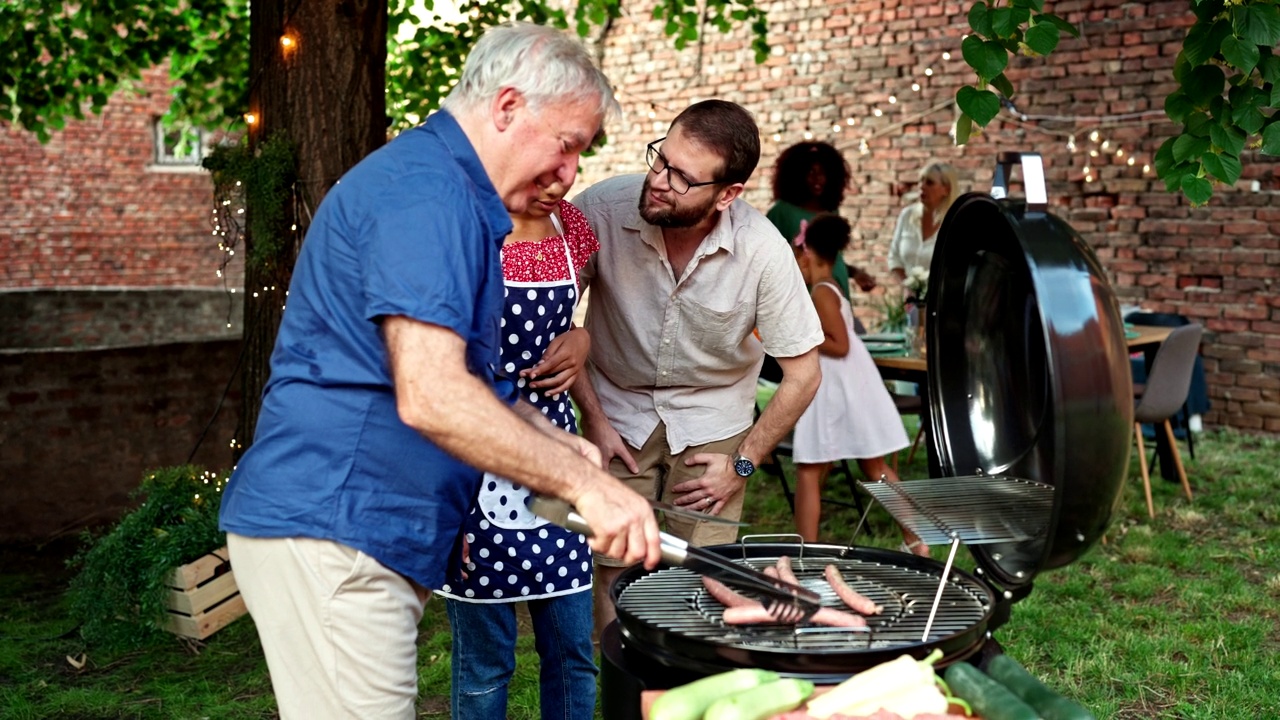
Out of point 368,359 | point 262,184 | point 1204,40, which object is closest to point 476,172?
point 368,359

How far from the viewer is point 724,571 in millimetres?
2053

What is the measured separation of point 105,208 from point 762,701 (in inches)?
548

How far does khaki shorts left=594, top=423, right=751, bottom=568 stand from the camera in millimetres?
3170

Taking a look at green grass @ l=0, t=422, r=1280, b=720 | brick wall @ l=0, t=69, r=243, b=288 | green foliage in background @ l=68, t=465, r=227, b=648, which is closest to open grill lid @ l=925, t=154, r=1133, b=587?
green grass @ l=0, t=422, r=1280, b=720

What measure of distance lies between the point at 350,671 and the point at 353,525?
28 centimetres

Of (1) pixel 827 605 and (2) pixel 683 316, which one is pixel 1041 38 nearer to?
(2) pixel 683 316

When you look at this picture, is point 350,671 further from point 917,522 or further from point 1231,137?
point 1231,137

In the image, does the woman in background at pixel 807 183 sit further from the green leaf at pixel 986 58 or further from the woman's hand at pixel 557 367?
the woman's hand at pixel 557 367

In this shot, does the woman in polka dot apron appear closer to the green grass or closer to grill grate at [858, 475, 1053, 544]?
grill grate at [858, 475, 1053, 544]

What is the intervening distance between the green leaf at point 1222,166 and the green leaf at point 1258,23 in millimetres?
328

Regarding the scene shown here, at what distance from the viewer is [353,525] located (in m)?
1.96

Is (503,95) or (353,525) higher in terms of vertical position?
(503,95)

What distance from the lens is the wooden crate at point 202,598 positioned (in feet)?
A: 15.0

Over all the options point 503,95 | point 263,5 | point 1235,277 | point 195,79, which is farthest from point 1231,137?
point 195,79
